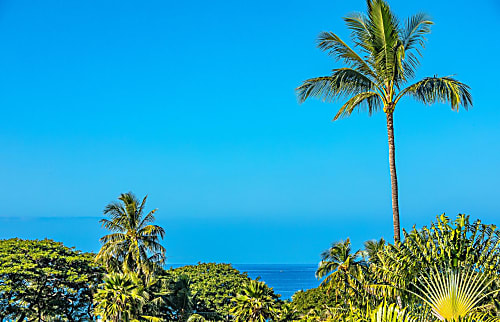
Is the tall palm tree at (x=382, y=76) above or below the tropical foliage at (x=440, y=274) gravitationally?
above

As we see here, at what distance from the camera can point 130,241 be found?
1292 inches

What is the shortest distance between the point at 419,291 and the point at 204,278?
3444 centimetres

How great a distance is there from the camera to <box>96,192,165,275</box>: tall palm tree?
32.4 metres

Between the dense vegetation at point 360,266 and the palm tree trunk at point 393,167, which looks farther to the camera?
the palm tree trunk at point 393,167

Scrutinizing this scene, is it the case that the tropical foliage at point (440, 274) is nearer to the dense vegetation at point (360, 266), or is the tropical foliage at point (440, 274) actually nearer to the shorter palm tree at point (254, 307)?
the dense vegetation at point (360, 266)

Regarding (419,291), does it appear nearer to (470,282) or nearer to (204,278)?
(470,282)

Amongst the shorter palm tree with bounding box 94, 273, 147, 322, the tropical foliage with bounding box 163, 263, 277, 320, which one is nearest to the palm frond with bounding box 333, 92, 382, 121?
the shorter palm tree with bounding box 94, 273, 147, 322

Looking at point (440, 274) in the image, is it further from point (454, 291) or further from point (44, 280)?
point (44, 280)

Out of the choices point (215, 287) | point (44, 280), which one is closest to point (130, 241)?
point (44, 280)

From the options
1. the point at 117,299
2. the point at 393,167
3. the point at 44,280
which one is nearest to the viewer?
the point at 393,167

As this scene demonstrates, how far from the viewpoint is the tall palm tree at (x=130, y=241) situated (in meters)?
32.4

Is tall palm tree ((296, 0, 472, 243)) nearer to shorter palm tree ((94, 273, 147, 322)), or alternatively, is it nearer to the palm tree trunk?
the palm tree trunk

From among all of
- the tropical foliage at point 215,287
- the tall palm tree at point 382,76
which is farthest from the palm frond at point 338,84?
the tropical foliage at point 215,287

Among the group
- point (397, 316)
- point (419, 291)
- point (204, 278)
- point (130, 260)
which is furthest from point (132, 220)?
point (397, 316)
